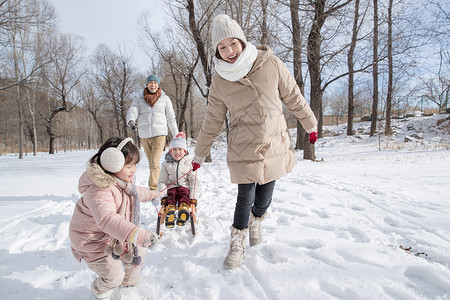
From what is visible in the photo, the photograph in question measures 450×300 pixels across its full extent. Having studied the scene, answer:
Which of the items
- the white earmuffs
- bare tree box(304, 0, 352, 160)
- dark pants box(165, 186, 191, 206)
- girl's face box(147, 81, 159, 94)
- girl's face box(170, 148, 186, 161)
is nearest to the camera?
the white earmuffs

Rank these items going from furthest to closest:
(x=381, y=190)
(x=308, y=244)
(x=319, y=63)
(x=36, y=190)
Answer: (x=319, y=63), (x=36, y=190), (x=381, y=190), (x=308, y=244)

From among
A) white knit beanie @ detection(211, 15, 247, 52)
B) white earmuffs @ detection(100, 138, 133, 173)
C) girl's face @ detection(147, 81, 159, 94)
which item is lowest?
white earmuffs @ detection(100, 138, 133, 173)

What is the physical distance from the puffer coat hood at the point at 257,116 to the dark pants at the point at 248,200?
0.10 metres

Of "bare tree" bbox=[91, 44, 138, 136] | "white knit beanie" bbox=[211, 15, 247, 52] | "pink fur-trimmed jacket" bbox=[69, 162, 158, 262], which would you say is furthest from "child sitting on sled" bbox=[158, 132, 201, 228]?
"bare tree" bbox=[91, 44, 138, 136]

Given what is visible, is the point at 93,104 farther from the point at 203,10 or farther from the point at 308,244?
the point at 308,244

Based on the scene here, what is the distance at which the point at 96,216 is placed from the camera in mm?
1346

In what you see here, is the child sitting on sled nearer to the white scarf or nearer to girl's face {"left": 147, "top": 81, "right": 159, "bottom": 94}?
girl's face {"left": 147, "top": 81, "right": 159, "bottom": 94}

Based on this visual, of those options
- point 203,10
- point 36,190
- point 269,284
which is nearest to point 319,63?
point 203,10

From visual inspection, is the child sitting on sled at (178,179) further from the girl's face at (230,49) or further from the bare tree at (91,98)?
the bare tree at (91,98)

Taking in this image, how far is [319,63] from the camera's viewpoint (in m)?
7.48

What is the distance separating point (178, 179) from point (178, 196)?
24cm

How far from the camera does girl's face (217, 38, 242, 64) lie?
66.0 inches

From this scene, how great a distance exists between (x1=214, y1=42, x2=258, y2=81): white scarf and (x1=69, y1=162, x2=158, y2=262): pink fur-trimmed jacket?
1071 mm

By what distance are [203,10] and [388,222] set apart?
7317 millimetres
